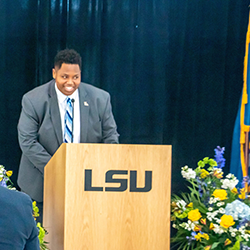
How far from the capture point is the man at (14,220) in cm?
106

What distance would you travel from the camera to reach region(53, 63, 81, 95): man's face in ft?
9.44

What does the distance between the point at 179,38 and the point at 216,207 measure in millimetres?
2147

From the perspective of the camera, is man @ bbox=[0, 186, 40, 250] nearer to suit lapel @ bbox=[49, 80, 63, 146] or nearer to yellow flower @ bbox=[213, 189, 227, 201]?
yellow flower @ bbox=[213, 189, 227, 201]

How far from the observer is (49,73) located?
3.59m

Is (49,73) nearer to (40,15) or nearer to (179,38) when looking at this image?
(40,15)

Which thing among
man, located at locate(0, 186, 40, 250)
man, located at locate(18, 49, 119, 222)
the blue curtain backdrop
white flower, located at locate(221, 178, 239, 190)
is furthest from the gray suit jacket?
man, located at locate(0, 186, 40, 250)

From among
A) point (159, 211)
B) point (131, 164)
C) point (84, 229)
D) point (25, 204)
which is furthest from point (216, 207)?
point (25, 204)

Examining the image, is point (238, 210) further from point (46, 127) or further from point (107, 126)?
point (46, 127)

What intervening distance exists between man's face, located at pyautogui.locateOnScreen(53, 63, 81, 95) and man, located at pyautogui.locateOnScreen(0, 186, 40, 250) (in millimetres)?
A: 1827

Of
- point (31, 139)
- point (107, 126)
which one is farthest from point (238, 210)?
point (31, 139)

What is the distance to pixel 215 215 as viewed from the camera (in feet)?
6.84

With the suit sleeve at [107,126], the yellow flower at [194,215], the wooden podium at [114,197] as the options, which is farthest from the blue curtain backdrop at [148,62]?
the wooden podium at [114,197]

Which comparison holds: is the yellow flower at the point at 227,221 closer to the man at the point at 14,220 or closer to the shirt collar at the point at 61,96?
the man at the point at 14,220

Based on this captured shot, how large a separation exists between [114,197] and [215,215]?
0.67m
